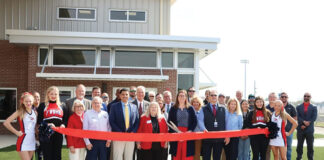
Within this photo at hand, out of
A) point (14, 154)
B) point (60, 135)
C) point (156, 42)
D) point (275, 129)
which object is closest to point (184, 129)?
point (275, 129)

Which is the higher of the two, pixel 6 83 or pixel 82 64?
pixel 82 64

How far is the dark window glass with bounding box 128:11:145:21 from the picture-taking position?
52.0 feet

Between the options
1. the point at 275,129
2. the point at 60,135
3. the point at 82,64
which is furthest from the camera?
the point at 82,64

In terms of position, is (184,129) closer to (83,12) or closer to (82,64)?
(82,64)

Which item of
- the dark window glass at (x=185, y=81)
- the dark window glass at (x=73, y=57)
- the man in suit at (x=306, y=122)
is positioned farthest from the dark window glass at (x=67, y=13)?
the man in suit at (x=306, y=122)

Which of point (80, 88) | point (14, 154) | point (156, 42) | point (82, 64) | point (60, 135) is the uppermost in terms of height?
point (156, 42)

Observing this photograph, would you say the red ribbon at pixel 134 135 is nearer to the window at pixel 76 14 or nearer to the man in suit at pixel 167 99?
the man in suit at pixel 167 99

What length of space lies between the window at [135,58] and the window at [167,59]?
443mm

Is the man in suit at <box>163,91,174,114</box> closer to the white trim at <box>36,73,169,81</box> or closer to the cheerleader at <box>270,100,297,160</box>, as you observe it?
the cheerleader at <box>270,100,297,160</box>

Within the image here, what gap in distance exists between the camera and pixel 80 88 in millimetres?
6066

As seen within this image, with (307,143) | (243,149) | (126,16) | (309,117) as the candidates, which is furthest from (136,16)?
(243,149)

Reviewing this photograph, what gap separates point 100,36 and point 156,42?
255cm

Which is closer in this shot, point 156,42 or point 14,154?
point 14,154

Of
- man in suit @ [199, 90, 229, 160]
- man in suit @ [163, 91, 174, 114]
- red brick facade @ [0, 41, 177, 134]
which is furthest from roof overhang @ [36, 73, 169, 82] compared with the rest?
man in suit @ [199, 90, 229, 160]
